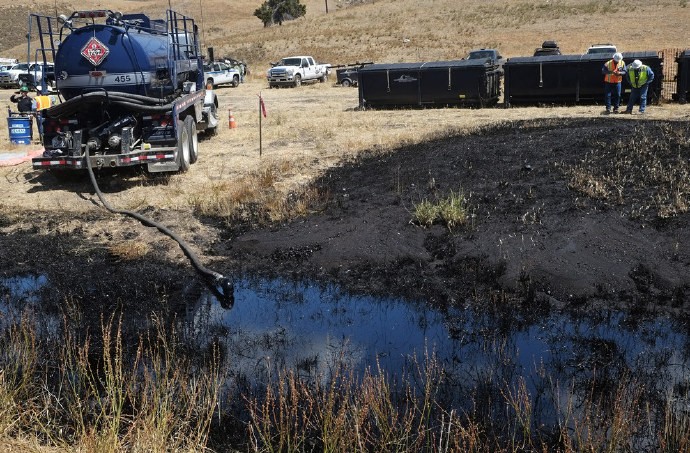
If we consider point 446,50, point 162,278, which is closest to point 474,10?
point 446,50

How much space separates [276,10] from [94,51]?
229 feet

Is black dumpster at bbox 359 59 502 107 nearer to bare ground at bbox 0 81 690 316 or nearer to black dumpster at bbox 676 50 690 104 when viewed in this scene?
black dumpster at bbox 676 50 690 104

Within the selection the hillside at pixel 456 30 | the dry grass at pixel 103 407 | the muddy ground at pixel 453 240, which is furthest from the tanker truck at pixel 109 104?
the hillside at pixel 456 30

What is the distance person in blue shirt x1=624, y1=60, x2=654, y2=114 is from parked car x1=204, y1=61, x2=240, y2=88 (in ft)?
77.8

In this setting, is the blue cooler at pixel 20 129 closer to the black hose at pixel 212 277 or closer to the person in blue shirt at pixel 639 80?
the black hose at pixel 212 277

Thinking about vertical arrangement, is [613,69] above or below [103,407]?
above

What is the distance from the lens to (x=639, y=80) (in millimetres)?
19234

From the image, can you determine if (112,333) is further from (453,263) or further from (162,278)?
(453,263)

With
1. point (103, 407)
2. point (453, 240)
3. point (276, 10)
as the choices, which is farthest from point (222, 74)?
point (276, 10)

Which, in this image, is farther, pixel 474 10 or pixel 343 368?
pixel 474 10

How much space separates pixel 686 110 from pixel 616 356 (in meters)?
15.5

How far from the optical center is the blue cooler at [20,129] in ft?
61.5

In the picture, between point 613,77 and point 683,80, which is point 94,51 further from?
point 683,80

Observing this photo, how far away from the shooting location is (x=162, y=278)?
939 cm
